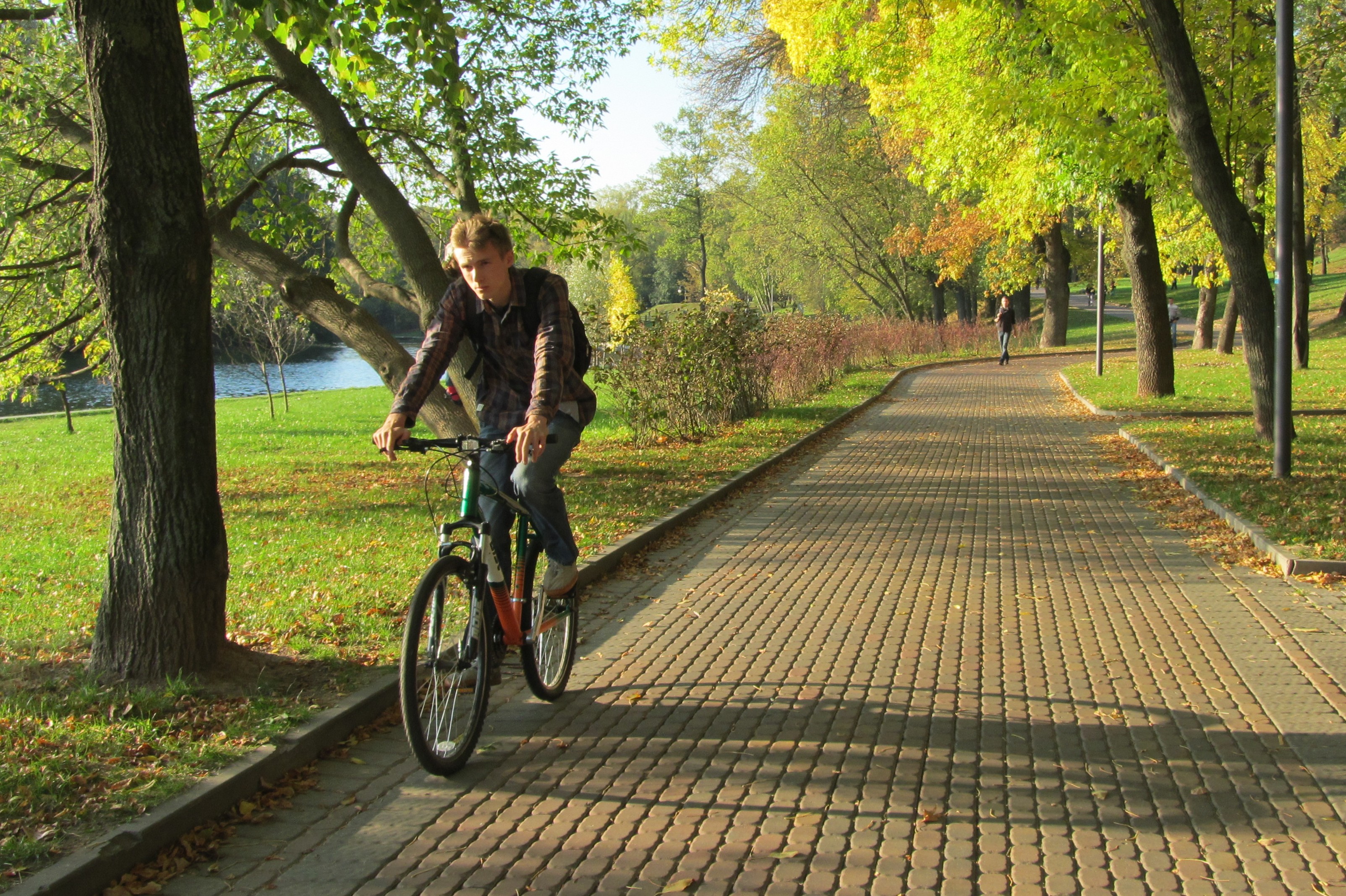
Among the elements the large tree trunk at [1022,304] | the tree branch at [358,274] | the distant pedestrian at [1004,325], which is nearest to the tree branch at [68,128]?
the tree branch at [358,274]

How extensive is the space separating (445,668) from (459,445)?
82cm

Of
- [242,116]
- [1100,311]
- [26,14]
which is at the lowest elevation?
[1100,311]

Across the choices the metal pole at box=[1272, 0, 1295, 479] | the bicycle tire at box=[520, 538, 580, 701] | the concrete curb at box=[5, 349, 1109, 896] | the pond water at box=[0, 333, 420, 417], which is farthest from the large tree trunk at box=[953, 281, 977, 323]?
the concrete curb at box=[5, 349, 1109, 896]

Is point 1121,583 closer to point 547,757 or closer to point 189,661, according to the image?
point 547,757

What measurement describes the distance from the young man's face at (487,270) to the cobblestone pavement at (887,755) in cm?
180

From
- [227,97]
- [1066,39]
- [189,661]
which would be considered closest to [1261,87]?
[1066,39]

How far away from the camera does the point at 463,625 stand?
4277 millimetres

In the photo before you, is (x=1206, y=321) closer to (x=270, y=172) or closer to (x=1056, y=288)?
(x=1056, y=288)

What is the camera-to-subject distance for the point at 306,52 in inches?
265

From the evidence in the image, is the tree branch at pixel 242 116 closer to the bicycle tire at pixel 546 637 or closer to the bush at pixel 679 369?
the bush at pixel 679 369

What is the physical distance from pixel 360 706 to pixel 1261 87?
50.8ft

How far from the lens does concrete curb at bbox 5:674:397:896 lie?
3.19 metres

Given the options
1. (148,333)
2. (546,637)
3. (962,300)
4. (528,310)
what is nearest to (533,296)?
(528,310)

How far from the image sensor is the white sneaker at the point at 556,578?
16.0 feet
